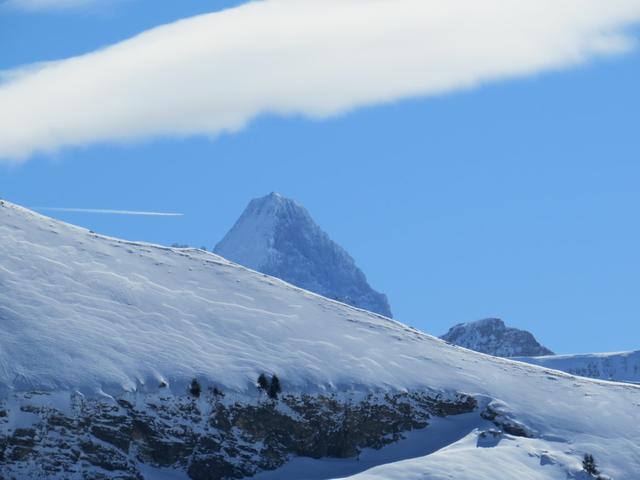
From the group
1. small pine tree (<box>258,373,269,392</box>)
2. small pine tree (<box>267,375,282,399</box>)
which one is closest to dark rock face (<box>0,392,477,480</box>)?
small pine tree (<box>267,375,282,399</box>)

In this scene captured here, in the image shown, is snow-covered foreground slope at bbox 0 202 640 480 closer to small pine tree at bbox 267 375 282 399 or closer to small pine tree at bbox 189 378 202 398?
small pine tree at bbox 189 378 202 398

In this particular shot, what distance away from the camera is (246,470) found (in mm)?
89812

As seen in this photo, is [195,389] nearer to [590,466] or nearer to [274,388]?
[274,388]

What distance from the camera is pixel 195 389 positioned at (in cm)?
9238

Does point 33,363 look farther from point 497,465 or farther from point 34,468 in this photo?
point 497,465

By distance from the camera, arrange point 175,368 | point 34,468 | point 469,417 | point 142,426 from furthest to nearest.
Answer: point 469,417 < point 175,368 < point 142,426 < point 34,468

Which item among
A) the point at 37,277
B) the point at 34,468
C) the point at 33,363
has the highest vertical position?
the point at 37,277

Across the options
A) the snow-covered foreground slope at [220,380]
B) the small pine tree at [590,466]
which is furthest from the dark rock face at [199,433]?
the small pine tree at [590,466]

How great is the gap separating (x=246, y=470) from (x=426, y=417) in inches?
599

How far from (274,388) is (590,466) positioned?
20.1 metres

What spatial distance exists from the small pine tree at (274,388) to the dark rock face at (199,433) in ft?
1.82

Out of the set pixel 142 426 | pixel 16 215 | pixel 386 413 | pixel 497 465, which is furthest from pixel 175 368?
pixel 16 215

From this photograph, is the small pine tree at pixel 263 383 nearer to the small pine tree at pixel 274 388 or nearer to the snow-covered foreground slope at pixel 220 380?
the small pine tree at pixel 274 388

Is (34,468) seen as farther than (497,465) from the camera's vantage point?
No
